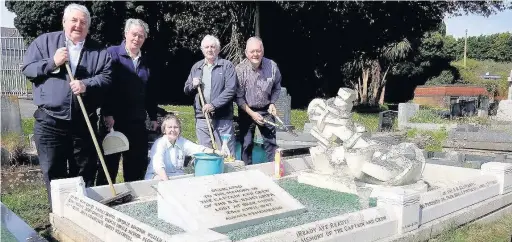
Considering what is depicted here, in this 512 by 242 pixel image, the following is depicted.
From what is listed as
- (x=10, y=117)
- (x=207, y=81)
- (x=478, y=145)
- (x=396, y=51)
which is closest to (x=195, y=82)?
(x=207, y=81)

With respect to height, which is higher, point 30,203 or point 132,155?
point 132,155

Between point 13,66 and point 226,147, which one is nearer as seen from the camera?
point 226,147

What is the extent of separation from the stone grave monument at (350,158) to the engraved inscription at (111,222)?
7.98 feet

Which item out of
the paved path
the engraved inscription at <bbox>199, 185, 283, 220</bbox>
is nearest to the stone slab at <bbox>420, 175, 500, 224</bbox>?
the engraved inscription at <bbox>199, 185, 283, 220</bbox>

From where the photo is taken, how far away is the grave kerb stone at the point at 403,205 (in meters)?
4.10

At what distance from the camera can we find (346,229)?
3.70m

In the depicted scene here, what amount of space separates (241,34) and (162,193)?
48.2 feet

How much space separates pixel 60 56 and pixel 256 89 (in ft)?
7.52

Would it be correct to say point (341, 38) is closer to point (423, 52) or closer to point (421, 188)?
point (423, 52)

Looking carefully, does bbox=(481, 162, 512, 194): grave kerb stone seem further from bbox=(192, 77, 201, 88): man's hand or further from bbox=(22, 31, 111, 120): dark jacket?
bbox=(22, 31, 111, 120): dark jacket

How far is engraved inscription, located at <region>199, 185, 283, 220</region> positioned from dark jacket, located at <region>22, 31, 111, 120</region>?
145 cm

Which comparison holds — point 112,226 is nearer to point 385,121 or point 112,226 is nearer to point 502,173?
point 502,173

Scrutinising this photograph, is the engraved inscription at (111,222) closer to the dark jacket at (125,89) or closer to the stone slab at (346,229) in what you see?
the stone slab at (346,229)

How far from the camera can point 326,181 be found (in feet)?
18.0
